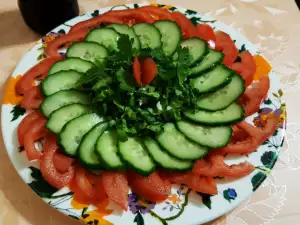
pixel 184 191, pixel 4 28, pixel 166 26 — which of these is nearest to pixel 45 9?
pixel 4 28

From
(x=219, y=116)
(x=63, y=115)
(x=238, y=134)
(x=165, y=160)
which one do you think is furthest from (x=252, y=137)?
(x=63, y=115)

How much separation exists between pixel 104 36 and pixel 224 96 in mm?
707

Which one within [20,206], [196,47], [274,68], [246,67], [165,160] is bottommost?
[20,206]

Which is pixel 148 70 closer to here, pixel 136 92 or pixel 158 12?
pixel 136 92

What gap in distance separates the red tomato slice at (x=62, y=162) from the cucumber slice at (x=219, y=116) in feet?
1.78

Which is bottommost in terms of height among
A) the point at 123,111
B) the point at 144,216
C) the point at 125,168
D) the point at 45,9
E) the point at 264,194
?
the point at 264,194

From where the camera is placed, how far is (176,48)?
6.37ft

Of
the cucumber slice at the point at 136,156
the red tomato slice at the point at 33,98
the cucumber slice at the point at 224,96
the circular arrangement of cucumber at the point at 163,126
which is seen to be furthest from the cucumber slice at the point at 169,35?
the red tomato slice at the point at 33,98

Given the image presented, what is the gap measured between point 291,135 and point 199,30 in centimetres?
75

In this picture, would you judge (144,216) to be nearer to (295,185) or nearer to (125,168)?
(125,168)

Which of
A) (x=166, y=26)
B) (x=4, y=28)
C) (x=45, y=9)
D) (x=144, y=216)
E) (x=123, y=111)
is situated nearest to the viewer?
(x=144, y=216)

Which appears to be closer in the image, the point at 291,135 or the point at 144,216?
the point at 144,216

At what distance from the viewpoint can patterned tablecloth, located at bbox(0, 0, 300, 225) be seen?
1787 millimetres

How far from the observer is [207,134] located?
1.66 metres
